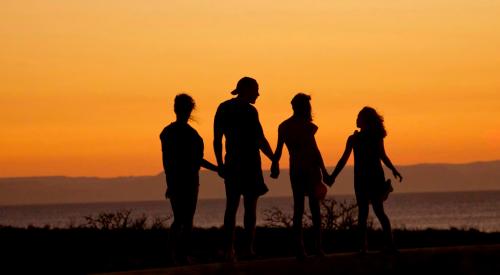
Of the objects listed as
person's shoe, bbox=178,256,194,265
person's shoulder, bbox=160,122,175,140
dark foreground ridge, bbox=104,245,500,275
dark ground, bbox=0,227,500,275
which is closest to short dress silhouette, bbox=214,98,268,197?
person's shoulder, bbox=160,122,175,140

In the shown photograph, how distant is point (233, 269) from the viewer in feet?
36.8

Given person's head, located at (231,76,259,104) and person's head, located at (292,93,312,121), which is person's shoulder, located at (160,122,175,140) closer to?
person's head, located at (231,76,259,104)

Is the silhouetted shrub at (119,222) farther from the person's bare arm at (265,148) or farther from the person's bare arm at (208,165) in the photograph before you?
the person's bare arm at (265,148)

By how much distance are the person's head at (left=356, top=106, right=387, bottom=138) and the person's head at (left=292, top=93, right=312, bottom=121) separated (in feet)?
3.27

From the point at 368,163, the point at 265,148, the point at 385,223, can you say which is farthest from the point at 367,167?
the point at 265,148

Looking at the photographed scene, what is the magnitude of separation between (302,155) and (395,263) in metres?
2.02

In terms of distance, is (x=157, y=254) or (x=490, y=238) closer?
(x=157, y=254)

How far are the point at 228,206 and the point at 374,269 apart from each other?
6.63 ft

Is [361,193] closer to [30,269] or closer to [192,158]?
[192,158]

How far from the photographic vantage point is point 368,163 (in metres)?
14.5

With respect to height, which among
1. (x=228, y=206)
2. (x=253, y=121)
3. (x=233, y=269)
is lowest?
(x=233, y=269)

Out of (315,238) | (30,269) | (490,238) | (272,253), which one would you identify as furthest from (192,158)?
(490,238)

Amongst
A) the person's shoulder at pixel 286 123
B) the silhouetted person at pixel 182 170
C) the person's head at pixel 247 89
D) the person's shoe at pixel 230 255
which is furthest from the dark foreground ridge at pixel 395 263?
the person's head at pixel 247 89

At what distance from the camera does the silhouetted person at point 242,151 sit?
13188mm
